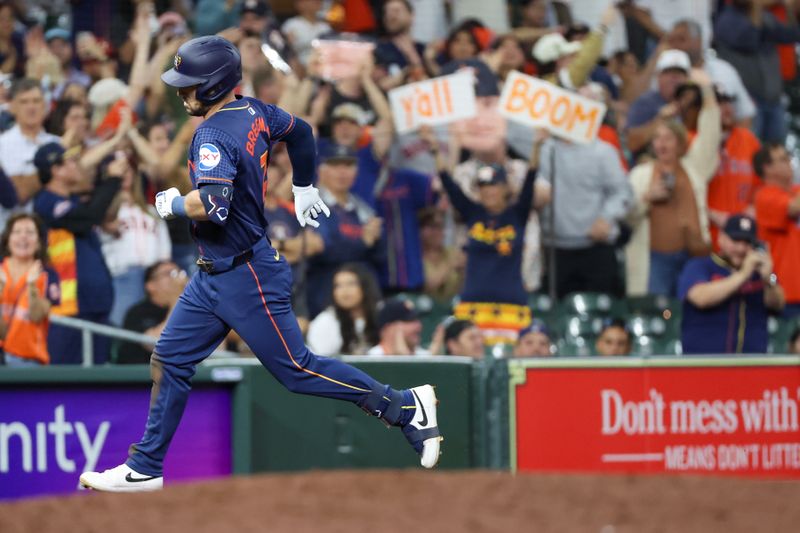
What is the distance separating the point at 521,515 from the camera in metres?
6.77

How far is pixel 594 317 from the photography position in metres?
11.0

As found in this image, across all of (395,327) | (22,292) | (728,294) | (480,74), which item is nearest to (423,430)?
(395,327)

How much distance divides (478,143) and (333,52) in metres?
1.29

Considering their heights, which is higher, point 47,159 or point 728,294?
point 47,159

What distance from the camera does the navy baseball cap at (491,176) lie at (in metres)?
10.5

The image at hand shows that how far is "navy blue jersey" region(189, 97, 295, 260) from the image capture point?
6359 mm

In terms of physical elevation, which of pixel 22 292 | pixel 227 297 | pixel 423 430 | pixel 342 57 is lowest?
pixel 423 430

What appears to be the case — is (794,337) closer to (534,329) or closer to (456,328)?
(534,329)

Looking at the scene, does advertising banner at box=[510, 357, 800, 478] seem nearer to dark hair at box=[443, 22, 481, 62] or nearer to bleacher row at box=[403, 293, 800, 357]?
bleacher row at box=[403, 293, 800, 357]

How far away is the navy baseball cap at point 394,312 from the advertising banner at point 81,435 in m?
1.48

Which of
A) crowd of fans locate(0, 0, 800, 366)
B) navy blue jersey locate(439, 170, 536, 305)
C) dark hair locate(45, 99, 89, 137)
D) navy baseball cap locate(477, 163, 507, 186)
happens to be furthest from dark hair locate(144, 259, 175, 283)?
navy baseball cap locate(477, 163, 507, 186)

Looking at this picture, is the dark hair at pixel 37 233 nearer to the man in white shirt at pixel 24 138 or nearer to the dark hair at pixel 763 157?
the man in white shirt at pixel 24 138

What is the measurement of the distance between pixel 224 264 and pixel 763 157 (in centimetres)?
623

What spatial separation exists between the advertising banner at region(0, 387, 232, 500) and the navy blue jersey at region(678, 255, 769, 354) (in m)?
3.47
